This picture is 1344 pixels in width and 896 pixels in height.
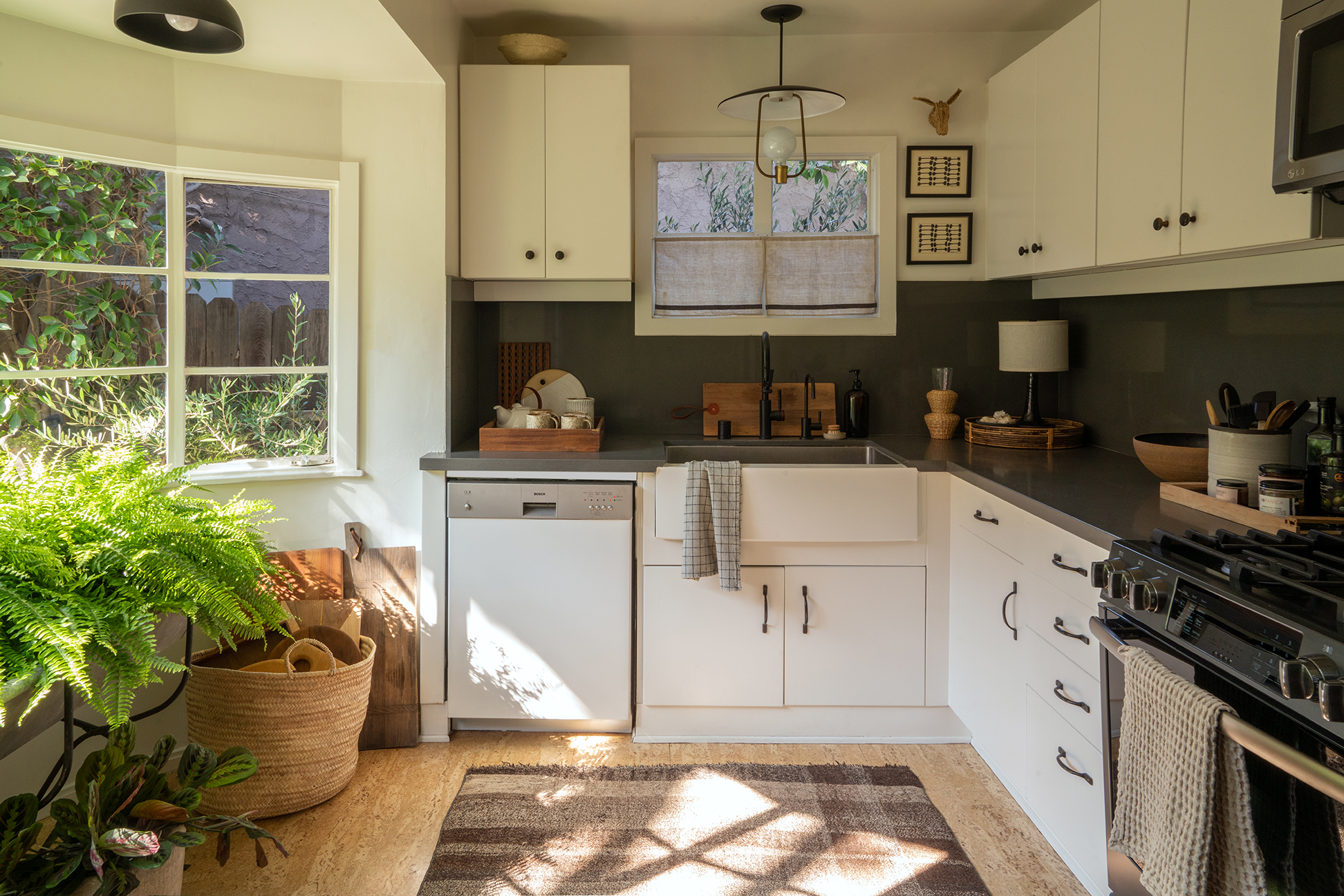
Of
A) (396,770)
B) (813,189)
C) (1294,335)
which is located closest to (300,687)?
(396,770)

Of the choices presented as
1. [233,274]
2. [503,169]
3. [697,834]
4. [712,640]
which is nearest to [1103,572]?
[697,834]

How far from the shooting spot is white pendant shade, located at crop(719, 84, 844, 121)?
2.81 m

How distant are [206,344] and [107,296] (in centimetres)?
30

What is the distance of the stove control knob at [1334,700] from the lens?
1.14 metres

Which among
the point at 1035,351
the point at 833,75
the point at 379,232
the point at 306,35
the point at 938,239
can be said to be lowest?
the point at 1035,351

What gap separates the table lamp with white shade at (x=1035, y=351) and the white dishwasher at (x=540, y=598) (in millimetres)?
1557

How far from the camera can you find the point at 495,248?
327 cm

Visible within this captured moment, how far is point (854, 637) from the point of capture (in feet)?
9.88

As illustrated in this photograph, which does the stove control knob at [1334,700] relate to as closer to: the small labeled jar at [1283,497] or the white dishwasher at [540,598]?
the small labeled jar at [1283,497]

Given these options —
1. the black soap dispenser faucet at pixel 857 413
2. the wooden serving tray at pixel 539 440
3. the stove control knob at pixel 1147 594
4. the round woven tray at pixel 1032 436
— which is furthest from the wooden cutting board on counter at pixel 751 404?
the stove control knob at pixel 1147 594

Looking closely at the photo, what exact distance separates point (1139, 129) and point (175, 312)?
113 inches

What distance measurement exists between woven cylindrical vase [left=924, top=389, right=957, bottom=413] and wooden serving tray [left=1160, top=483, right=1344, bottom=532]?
1258 mm

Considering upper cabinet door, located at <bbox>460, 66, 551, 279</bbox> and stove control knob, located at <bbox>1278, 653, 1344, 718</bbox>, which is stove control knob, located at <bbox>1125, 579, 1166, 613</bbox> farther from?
upper cabinet door, located at <bbox>460, 66, 551, 279</bbox>

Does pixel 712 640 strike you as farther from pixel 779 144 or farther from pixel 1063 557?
pixel 779 144
